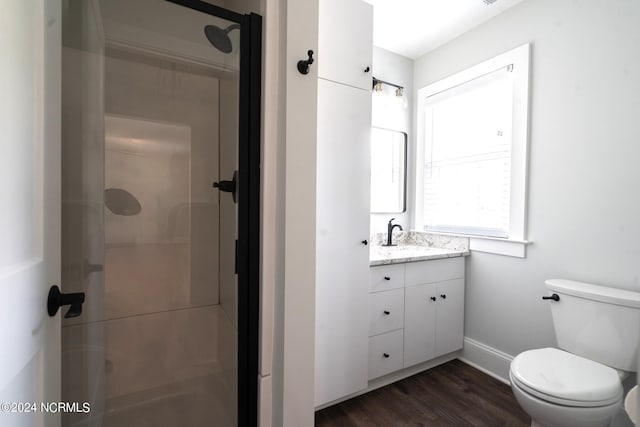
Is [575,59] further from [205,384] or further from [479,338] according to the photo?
[205,384]

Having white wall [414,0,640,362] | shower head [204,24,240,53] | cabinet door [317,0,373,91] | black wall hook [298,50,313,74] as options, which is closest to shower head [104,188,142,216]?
shower head [204,24,240,53]

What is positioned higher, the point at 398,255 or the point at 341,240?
the point at 341,240

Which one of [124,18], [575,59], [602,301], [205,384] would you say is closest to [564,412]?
[602,301]

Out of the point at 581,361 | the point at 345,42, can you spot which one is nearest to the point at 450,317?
the point at 581,361

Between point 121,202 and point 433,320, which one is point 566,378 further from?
point 121,202

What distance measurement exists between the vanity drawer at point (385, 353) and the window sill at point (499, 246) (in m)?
0.92

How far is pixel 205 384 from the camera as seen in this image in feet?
3.56

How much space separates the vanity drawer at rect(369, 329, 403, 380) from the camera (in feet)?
6.08

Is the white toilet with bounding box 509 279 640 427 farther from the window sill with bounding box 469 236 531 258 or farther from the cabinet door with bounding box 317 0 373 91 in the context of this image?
the cabinet door with bounding box 317 0 373 91

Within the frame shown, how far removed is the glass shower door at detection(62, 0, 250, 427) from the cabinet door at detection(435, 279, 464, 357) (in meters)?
1.69

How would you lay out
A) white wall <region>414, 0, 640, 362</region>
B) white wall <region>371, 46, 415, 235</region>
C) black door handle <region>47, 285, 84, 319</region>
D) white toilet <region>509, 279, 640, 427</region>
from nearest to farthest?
black door handle <region>47, 285, 84, 319</region> → white toilet <region>509, 279, 640, 427</region> → white wall <region>414, 0, 640, 362</region> → white wall <region>371, 46, 415, 235</region>

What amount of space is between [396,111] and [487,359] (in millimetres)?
2161

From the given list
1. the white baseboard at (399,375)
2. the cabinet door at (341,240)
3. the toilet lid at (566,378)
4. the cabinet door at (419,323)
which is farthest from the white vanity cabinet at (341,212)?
the toilet lid at (566,378)

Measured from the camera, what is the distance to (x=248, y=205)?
0.94m
